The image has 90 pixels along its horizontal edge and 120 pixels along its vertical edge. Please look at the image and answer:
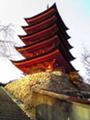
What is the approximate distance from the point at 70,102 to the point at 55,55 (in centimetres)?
1389

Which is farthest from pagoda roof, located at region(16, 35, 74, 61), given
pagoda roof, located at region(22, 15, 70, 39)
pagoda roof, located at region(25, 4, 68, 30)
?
pagoda roof, located at region(25, 4, 68, 30)

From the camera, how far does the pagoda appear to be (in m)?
26.2

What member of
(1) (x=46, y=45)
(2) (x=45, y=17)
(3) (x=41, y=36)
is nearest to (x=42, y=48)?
(1) (x=46, y=45)

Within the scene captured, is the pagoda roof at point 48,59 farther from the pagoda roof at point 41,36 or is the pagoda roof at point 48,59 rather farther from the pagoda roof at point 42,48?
the pagoda roof at point 41,36

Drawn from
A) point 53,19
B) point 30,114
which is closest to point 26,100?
point 30,114

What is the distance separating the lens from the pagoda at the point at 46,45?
2622 centimetres

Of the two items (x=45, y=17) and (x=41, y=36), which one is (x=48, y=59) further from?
(x=45, y=17)

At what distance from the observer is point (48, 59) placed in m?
26.3

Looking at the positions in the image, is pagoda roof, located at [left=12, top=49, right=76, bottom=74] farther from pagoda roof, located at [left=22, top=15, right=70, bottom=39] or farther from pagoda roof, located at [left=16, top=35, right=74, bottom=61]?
pagoda roof, located at [left=22, top=15, right=70, bottom=39]

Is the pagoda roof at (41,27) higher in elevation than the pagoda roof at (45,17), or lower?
lower

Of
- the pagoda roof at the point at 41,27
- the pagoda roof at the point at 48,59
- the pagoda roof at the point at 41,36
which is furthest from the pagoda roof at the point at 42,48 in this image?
the pagoda roof at the point at 41,27

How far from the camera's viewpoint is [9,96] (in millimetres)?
16094

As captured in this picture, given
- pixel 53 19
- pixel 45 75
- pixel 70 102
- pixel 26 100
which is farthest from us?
pixel 53 19

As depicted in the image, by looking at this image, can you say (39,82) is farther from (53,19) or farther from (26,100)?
(53,19)
